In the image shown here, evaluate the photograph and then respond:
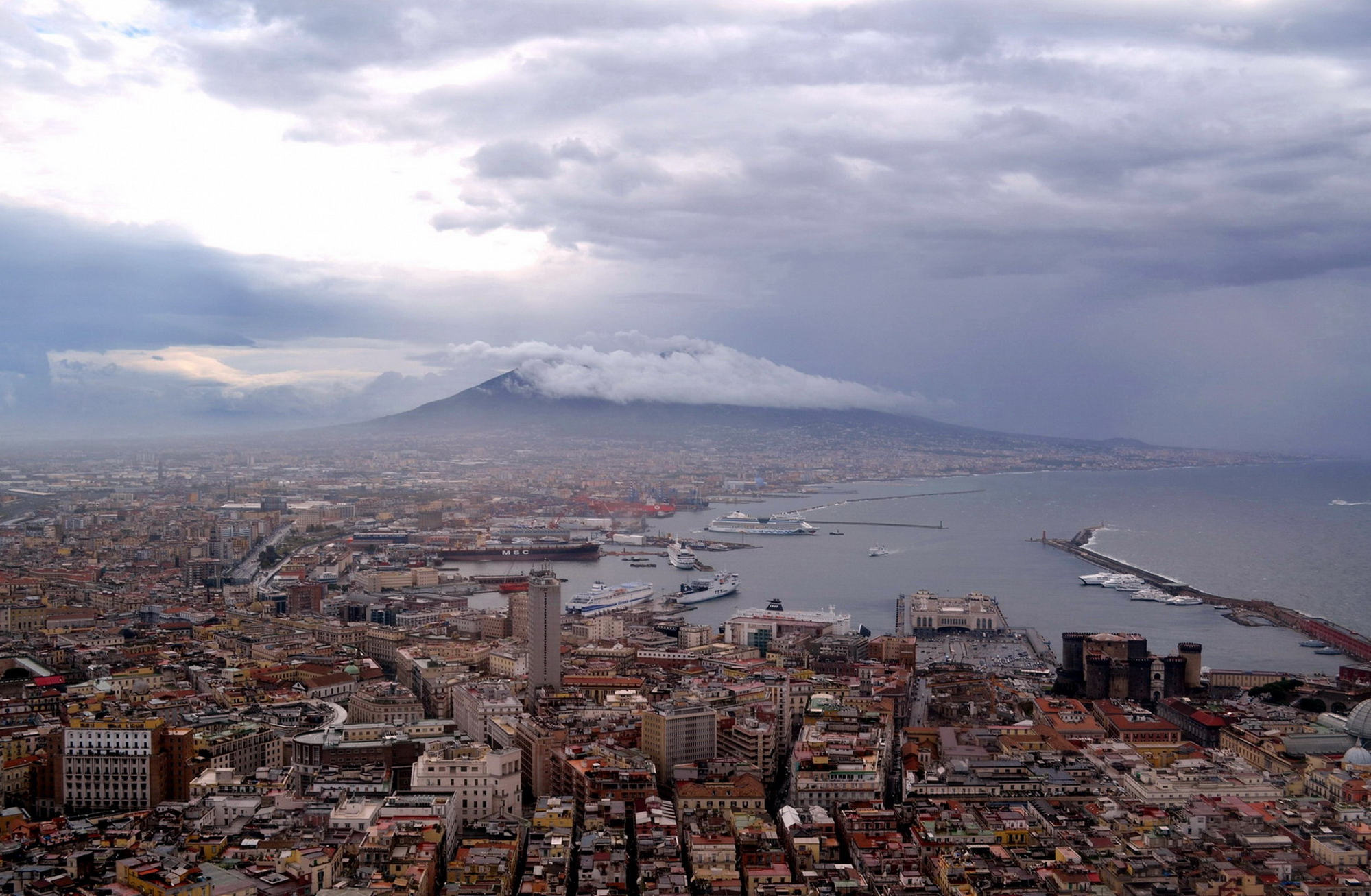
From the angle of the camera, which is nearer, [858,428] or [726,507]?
[726,507]

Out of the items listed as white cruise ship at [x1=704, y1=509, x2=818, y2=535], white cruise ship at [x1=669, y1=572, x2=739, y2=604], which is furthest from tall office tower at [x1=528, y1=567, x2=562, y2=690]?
white cruise ship at [x1=704, y1=509, x2=818, y2=535]

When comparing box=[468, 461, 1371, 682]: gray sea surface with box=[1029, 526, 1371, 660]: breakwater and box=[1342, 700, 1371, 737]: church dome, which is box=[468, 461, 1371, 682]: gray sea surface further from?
box=[1342, 700, 1371, 737]: church dome

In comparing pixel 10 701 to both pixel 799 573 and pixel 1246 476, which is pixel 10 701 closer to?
pixel 799 573

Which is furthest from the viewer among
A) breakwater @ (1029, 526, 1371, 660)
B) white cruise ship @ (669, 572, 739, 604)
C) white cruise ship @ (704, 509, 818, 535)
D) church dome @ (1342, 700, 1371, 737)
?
white cruise ship @ (704, 509, 818, 535)

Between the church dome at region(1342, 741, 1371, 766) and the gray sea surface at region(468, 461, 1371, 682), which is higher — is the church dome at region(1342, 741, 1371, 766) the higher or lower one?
the higher one

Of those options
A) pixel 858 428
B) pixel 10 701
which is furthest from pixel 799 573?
pixel 858 428

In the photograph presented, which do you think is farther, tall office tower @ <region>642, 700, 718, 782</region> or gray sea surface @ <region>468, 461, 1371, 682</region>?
gray sea surface @ <region>468, 461, 1371, 682</region>

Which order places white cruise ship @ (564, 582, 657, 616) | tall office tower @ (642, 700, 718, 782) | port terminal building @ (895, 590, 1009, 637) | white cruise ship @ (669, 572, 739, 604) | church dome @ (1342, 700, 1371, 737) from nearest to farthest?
tall office tower @ (642, 700, 718, 782), church dome @ (1342, 700, 1371, 737), port terminal building @ (895, 590, 1009, 637), white cruise ship @ (564, 582, 657, 616), white cruise ship @ (669, 572, 739, 604)

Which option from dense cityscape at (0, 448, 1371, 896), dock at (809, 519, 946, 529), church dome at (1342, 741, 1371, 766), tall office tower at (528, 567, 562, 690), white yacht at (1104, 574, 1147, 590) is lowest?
white yacht at (1104, 574, 1147, 590)

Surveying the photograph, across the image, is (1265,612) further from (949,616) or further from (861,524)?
(861,524)
